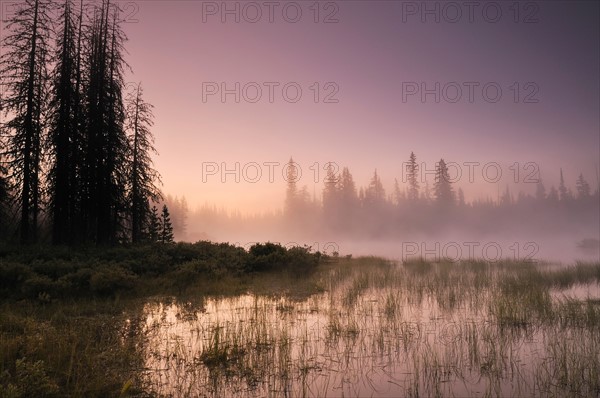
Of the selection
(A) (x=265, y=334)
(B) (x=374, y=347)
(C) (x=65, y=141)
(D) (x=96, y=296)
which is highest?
(C) (x=65, y=141)

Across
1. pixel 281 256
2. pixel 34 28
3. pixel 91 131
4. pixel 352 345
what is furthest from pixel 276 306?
pixel 34 28

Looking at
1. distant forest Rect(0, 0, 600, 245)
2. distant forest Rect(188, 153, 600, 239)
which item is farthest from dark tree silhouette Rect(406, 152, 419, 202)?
distant forest Rect(0, 0, 600, 245)

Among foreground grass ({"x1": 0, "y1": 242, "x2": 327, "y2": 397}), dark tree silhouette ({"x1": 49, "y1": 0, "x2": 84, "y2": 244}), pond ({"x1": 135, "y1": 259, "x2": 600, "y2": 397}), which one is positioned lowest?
pond ({"x1": 135, "y1": 259, "x2": 600, "y2": 397})

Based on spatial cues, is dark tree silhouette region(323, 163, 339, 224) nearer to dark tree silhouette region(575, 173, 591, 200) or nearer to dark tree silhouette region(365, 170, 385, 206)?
dark tree silhouette region(365, 170, 385, 206)

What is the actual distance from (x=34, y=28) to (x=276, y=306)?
24.4 meters

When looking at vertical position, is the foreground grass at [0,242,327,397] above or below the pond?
above

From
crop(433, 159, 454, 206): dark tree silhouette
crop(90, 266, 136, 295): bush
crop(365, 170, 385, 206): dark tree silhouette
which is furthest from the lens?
crop(365, 170, 385, 206): dark tree silhouette

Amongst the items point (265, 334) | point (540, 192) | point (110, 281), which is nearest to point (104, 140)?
point (110, 281)

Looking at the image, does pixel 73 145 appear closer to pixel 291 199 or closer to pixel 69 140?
pixel 69 140

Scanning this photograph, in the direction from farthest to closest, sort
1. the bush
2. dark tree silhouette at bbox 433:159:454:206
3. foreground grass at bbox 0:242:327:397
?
dark tree silhouette at bbox 433:159:454:206 < the bush < foreground grass at bbox 0:242:327:397

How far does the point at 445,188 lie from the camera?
82312 mm

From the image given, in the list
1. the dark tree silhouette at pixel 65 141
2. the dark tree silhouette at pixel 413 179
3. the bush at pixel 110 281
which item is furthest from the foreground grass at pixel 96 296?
the dark tree silhouette at pixel 413 179

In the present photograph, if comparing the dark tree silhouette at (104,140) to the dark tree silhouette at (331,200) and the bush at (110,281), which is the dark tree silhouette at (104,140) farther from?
the dark tree silhouette at (331,200)

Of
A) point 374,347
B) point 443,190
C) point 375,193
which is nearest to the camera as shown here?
point 374,347
